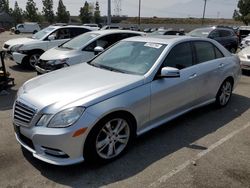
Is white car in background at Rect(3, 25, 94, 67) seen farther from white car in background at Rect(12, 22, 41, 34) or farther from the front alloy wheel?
white car in background at Rect(12, 22, 41, 34)

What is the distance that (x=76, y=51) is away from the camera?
806 centimetres

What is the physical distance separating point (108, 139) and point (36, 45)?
7.52m

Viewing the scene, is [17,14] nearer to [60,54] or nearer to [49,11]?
[49,11]

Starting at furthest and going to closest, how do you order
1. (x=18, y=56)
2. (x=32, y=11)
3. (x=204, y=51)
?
(x=32, y=11), (x=18, y=56), (x=204, y=51)

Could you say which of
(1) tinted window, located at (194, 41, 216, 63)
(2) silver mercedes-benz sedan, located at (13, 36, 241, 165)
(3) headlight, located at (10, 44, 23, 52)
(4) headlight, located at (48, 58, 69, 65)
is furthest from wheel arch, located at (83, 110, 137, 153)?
(3) headlight, located at (10, 44, 23, 52)

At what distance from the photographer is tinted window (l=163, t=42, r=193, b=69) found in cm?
454

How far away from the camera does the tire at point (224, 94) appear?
19.0 feet

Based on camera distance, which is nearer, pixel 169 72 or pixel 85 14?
pixel 169 72

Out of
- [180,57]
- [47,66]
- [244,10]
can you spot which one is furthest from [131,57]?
[244,10]

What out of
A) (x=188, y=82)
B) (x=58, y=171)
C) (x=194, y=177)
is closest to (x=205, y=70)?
(x=188, y=82)

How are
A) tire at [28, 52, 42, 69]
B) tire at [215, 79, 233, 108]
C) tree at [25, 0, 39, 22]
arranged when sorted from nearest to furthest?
1. tire at [215, 79, 233, 108]
2. tire at [28, 52, 42, 69]
3. tree at [25, 0, 39, 22]

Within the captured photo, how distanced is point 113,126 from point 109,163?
0.50 m

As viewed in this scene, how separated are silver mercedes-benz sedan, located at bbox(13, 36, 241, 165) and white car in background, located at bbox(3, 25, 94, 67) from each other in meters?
5.79

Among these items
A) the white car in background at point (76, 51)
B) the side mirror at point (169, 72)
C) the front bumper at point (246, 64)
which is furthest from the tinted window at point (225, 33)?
the side mirror at point (169, 72)
